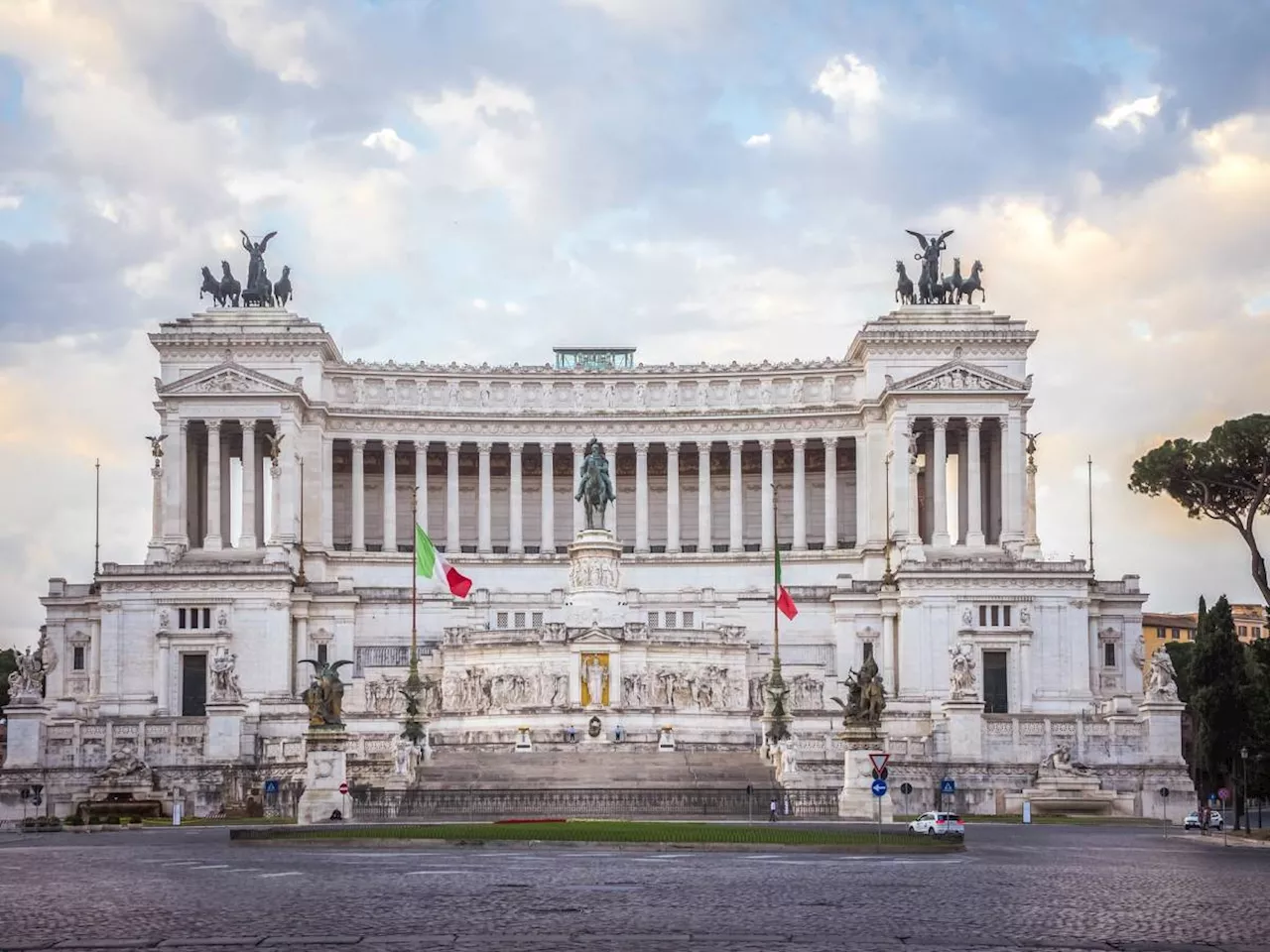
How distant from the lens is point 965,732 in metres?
93.9

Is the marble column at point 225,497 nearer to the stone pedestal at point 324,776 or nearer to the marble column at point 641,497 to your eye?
the marble column at point 641,497

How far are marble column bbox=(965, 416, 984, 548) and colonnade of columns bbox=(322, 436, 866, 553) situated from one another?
7027 mm

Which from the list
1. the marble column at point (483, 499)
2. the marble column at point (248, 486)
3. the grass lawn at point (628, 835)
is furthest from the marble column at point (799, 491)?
the grass lawn at point (628, 835)

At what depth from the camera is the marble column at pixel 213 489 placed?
123m

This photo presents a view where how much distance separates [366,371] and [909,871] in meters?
89.2

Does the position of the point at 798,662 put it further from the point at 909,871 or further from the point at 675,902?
the point at 675,902

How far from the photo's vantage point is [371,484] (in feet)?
450

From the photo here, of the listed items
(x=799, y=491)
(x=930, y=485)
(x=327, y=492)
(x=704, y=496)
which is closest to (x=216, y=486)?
(x=327, y=492)

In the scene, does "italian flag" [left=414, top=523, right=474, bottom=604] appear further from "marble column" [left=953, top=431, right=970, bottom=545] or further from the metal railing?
"marble column" [left=953, top=431, right=970, bottom=545]

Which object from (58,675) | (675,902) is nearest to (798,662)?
(58,675)

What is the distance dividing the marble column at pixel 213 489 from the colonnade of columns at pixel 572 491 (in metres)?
A: 7.23

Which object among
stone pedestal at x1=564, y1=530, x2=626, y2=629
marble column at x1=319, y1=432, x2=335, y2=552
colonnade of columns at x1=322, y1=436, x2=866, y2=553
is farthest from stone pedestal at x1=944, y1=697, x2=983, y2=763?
marble column at x1=319, y1=432, x2=335, y2=552

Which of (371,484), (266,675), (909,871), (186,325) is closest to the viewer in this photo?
(909,871)

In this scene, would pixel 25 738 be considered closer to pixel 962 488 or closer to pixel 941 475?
pixel 941 475
